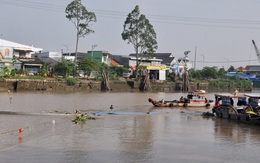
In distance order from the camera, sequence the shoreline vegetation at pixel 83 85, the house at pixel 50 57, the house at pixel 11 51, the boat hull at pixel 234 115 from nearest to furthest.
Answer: the boat hull at pixel 234 115 < the shoreline vegetation at pixel 83 85 < the house at pixel 11 51 < the house at pixel 50 57

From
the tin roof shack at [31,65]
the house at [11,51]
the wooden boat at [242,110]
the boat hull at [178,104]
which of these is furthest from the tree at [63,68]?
the wooden boat at [242,110]

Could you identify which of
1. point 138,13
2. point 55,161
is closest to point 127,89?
point 138,13

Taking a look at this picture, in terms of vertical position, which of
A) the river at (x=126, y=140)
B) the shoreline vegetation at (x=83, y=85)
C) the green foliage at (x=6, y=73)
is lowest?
the river at (x=126, y=140)

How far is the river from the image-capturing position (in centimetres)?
1675

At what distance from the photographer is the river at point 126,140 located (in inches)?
659

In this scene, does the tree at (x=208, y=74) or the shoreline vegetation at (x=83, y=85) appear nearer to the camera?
the shoreline vegetation at (x=83, y=85)

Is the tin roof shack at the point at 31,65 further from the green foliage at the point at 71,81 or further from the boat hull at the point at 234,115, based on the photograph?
the boat hull at the point at 234,115

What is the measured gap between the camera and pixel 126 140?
20500mm

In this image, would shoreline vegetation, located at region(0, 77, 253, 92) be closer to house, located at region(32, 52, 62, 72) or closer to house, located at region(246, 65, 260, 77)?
house, located at region(32, 52, 62, 72)

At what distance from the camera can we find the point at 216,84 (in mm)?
83562

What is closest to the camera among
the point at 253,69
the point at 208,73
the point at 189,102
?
the point at 189,102

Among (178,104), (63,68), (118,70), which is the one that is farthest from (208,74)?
(178,104)

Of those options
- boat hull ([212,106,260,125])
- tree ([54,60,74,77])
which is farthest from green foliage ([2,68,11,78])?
boat hull ([212,106,260,125])

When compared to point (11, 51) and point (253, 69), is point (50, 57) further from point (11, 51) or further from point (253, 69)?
point (253, 69)
